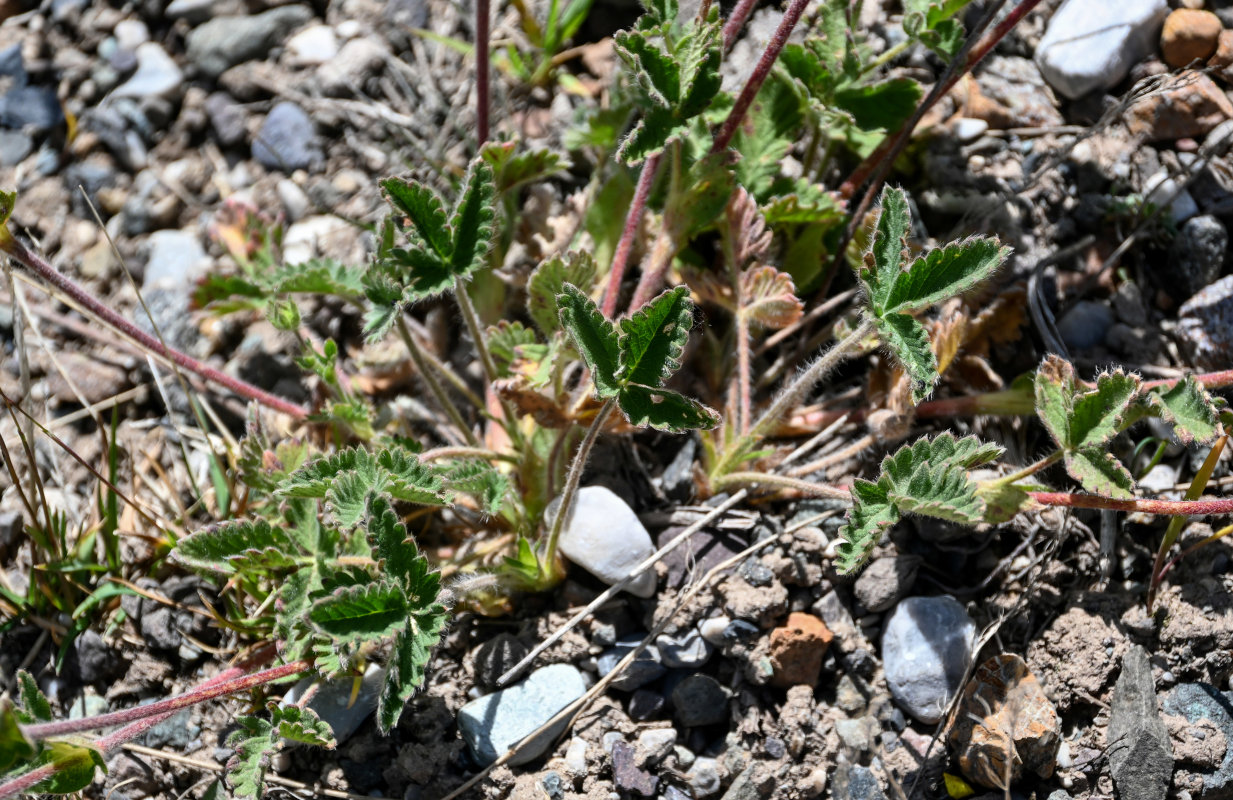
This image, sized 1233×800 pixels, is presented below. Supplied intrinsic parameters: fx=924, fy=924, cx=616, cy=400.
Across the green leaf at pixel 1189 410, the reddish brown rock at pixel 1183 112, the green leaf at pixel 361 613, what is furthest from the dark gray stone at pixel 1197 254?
the green leaf at pixel 361 613

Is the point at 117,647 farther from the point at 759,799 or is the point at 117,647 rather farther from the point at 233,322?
the point at 759,799

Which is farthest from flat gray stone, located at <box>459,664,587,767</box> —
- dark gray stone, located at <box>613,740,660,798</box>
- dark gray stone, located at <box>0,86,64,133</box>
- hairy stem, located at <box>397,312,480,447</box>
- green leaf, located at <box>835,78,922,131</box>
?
dark gray stone, located at <box>0,86,64,133</box>

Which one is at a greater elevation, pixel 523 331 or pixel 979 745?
pixel 523 331

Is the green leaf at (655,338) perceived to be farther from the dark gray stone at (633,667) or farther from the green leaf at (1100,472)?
the green leaf at (1100,472)

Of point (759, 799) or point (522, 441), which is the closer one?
point (759, 799)

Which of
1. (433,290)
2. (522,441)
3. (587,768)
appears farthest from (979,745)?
(433,290)

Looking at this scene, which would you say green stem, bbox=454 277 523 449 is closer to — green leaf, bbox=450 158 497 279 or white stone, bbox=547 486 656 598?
green leaf, bbox=450 158 497 279

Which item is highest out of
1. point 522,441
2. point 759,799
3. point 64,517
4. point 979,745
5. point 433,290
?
point 433,290
